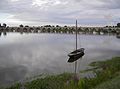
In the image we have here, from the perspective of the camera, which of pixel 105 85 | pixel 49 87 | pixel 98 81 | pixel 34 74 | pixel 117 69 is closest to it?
pixel 105 85

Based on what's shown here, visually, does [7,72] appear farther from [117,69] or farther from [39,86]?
[117,69]

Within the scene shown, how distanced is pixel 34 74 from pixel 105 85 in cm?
1559

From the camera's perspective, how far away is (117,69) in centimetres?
2544

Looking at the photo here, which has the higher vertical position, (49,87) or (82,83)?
(82,83)

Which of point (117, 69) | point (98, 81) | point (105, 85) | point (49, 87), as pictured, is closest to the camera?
point (105, 85)

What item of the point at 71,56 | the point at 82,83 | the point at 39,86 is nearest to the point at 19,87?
the point at 39,86

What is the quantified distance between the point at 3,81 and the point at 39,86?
22.0 feet

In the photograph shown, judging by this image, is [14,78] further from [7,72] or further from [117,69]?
[117,69]

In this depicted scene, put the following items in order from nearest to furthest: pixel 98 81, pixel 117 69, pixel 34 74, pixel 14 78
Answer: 1. pixel 98 81
2. pixel 117 69
3. pixel 14 78
4. pixel 34 74

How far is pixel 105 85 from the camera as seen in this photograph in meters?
17.0

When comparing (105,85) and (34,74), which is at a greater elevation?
(105,85)

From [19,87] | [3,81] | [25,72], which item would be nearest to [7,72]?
[25,72]

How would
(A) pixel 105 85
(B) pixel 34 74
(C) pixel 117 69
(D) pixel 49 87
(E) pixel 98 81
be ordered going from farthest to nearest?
(B) pixel 34 74
(C) pixel 117 69
(D) pixel 49 87
(E) pixel 98 81
(A) pixel 105 85

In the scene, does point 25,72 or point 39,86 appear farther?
point 25,72
